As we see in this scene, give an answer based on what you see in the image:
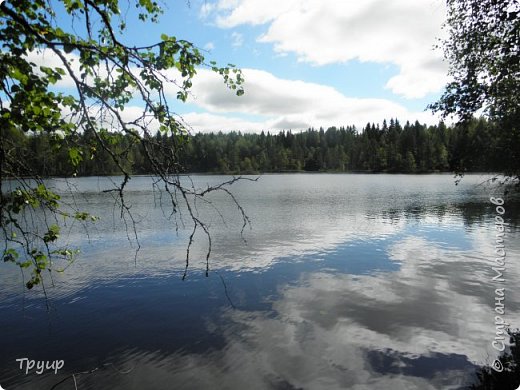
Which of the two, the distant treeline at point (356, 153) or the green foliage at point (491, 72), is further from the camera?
the green foliage at point (491, 72)

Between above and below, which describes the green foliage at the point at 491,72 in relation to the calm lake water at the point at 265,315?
above

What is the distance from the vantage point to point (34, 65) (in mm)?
4078

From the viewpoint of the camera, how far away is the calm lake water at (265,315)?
33.6 feet

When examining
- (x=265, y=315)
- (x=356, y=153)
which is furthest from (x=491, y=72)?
(x=356, y=153)

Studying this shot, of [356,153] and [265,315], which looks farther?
[356,153]

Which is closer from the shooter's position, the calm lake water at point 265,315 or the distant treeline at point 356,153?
the distant treeline at point 356,153

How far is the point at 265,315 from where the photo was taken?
13984 millimetres

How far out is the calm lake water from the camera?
10.2 meters

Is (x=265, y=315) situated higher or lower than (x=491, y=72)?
lower

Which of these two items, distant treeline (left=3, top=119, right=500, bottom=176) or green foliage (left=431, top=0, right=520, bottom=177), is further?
green foliage (left=431, top=0, right=520, bottom=177)

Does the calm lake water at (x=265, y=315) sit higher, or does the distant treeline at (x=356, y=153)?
the distant treeline at (x=356, y=153)

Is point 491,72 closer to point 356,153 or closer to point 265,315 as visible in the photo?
point 265,315

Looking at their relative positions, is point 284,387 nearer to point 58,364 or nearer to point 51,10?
point 58,364

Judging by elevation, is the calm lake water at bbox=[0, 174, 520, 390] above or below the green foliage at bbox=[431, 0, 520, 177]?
below
